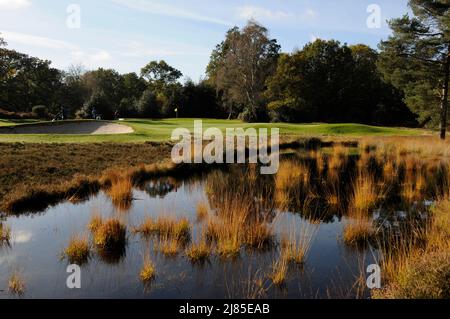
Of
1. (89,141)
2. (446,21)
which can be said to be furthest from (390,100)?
(89,141)

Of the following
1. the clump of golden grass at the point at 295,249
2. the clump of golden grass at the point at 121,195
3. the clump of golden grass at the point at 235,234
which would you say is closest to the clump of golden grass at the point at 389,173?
the clump of golden grass at the point at 295,249

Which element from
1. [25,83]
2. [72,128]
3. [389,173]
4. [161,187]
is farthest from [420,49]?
[25,83]

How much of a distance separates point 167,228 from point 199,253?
3.99ft

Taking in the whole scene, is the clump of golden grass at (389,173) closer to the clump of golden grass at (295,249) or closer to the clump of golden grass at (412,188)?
the clump of golden grass at (412,188)

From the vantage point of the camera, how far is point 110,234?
7.16 meters

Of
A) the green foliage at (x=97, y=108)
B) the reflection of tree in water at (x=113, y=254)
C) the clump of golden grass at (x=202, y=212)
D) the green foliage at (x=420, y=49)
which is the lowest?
the reflection of tree in water at (x=113, y=254)

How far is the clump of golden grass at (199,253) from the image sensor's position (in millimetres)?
6445

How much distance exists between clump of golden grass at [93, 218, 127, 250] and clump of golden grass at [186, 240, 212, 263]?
133 cm

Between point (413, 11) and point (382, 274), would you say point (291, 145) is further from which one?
point (382, 274)

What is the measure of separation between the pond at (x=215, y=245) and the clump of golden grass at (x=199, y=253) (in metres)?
0.09

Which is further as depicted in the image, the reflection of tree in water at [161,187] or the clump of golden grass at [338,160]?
the clump of golden grass at [338,160]

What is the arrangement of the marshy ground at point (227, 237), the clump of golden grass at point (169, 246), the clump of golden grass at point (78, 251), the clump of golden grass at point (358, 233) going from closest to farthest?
the marshy ground at point (227, 237) → the clump of golden grass at point (78, 251) → the clump of golden grass at point (169, 246) → the clump of golden grass at point (358, 233)

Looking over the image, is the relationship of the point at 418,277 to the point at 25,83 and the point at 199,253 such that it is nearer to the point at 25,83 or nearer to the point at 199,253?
the point at 199,253

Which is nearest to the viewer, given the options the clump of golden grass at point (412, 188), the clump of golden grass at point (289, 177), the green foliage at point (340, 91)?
the clump of golden grass at point (412, 188)
